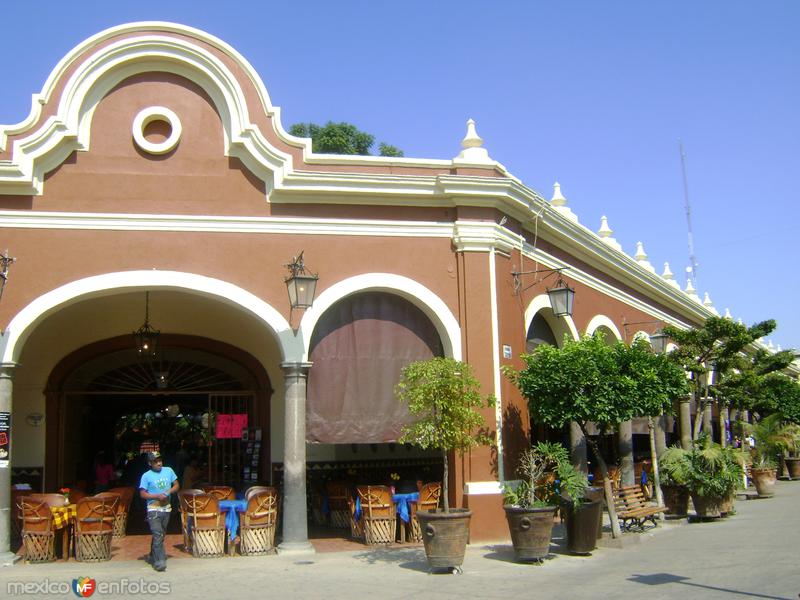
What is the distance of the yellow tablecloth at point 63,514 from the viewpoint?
10.2 m

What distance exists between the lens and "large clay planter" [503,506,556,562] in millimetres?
9758

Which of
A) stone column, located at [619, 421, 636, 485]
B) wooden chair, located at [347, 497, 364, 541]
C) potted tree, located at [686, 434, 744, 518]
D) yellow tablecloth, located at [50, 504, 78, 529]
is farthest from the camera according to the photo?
stone column, located at [619, 421, 636, 485]

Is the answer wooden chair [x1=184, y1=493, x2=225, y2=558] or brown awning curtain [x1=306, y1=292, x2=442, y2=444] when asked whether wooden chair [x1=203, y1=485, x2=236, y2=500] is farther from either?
brown awning curtain [x1=306, y1=292, x2=442, y2=444]

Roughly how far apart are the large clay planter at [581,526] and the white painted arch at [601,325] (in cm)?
601

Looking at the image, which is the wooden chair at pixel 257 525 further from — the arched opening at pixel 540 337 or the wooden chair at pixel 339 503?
the arched opening at pixel 540 337

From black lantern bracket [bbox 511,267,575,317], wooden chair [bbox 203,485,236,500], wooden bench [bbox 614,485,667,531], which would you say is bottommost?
Result: wooden bench [bbox 614,485,667,531]

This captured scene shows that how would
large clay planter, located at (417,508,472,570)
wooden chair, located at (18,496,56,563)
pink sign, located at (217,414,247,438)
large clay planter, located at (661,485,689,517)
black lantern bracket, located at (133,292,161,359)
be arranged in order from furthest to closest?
large clay planter, located at (661,485,689,517), pink sign, located at (217,414,247,438), black lantern bracket, located at (133,292,161,359), wooden chair, located at (18,496,56,563), large clay planter, located at (417,508,472,570)

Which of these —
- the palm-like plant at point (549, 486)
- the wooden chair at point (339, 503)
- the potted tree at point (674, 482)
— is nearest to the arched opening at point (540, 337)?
the potted tree at point (674, 482)

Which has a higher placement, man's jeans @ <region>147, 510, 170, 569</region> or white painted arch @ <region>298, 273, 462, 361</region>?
white painted arch @ <region>298, 273, 462, 361</region>

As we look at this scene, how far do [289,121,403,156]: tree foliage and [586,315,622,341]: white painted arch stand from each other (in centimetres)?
1935

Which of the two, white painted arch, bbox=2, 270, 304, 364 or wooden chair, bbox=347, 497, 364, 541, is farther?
wooden chair, bbox=347, 497, 364, 541

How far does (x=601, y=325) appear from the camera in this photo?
1683 centimetres

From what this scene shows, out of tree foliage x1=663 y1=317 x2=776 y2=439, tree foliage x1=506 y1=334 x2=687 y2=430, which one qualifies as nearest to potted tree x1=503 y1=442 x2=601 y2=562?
tree foliage x1=506 y1=334 x2=687 y2=430

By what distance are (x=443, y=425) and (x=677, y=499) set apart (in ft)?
22.1
